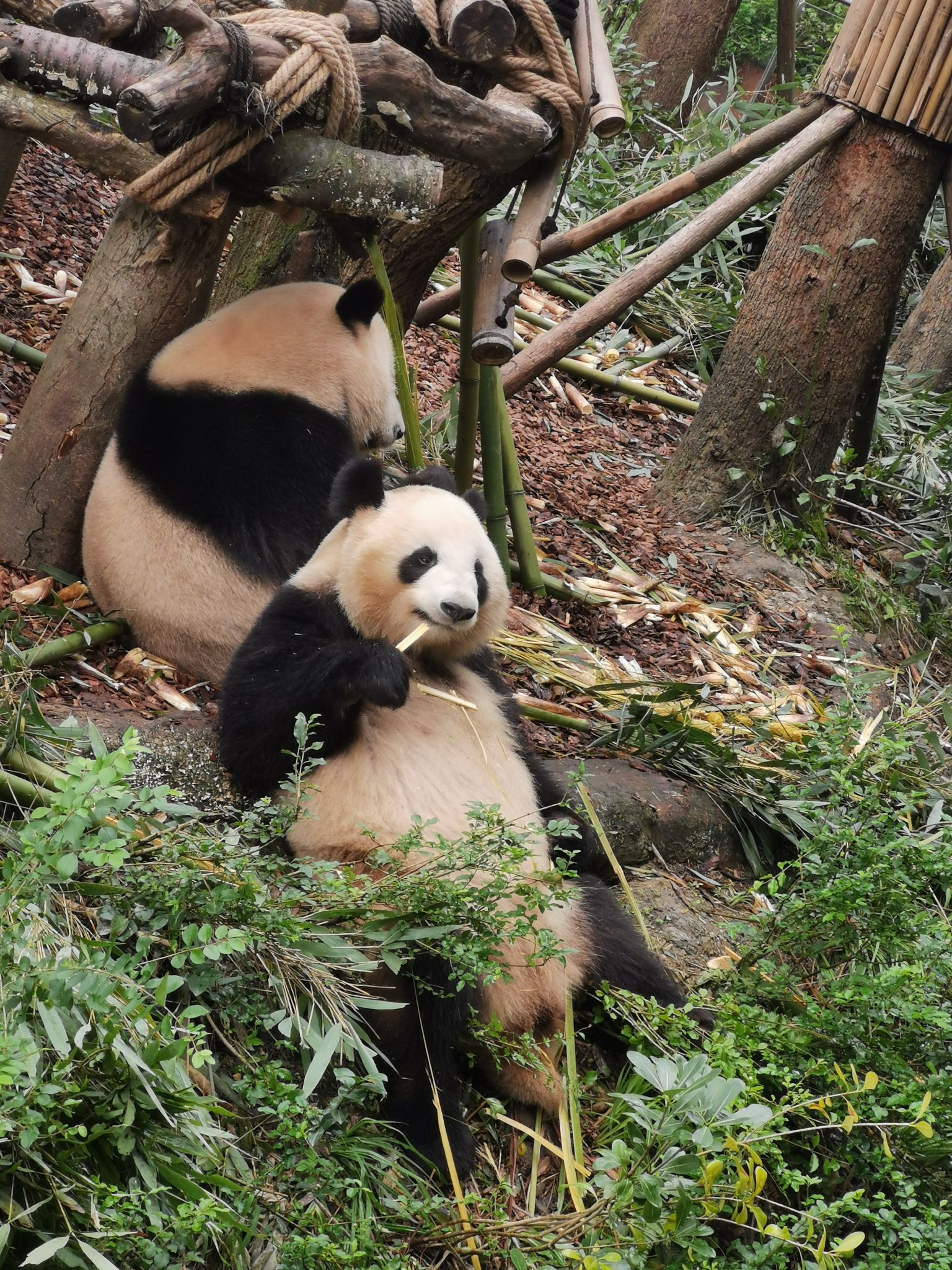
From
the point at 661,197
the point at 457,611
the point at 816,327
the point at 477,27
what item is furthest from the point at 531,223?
the point at 816,327

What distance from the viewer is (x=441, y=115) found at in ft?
11.5

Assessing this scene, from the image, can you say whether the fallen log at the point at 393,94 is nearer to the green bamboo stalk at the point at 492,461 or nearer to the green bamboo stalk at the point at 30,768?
the green bamboo stalk at the point at 492,461

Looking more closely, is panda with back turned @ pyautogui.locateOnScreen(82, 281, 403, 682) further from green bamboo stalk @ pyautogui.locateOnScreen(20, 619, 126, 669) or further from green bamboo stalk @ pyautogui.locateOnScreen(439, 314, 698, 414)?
green bamboo stalk @ pyautogui.locateOnScreen(439, 314, 698, 414)

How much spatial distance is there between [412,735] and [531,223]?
1.84 metres

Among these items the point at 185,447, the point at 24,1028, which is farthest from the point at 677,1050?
the point at 185,447

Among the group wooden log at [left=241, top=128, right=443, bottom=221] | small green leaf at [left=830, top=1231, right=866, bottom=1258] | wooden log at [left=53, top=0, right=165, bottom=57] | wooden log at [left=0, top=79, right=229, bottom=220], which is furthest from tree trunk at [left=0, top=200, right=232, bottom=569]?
small green leaf at [left=830, top=1231, right=866, bottom=1258]

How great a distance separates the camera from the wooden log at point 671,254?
4934 mm

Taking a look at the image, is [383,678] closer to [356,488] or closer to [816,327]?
[356,488]

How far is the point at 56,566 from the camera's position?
12.4 feet

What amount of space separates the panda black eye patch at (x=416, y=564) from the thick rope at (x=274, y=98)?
1.09m

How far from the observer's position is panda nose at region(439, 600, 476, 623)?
9.25ft

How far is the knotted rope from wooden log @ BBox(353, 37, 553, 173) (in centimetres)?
7

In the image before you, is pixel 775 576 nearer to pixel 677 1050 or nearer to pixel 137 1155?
pixel 677 1050

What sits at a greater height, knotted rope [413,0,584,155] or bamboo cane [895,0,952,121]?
bamboo cane [895,0,952,121]
